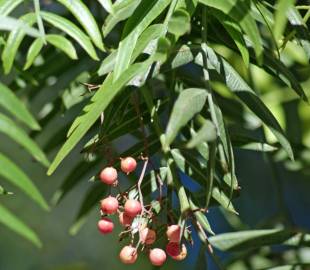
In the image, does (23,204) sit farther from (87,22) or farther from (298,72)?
(87,22)

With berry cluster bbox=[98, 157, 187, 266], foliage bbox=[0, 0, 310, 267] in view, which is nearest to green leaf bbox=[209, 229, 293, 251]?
foliage bbox=[0, 0, 310, 267]

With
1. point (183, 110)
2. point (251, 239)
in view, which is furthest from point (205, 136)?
point (251, 239)

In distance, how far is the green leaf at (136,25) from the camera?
18.8 inches

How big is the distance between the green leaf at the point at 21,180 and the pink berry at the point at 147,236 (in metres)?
0.09

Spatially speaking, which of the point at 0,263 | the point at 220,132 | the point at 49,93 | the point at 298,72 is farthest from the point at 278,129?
the point at 0,263

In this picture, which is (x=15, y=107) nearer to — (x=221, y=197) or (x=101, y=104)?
(x=101, y=104)

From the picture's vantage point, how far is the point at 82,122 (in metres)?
0.45

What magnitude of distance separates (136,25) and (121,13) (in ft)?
0.08

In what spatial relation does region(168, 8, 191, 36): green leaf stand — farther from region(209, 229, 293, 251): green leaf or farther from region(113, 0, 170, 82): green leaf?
region(209, 229, 293, 251): green leaf

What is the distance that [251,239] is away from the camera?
63 cm

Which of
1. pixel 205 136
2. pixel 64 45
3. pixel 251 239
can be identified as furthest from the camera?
pixel 251 239

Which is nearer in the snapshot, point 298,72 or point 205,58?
point 205,58

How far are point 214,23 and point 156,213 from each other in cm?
19

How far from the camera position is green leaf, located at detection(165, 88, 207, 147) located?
0.38 metres
